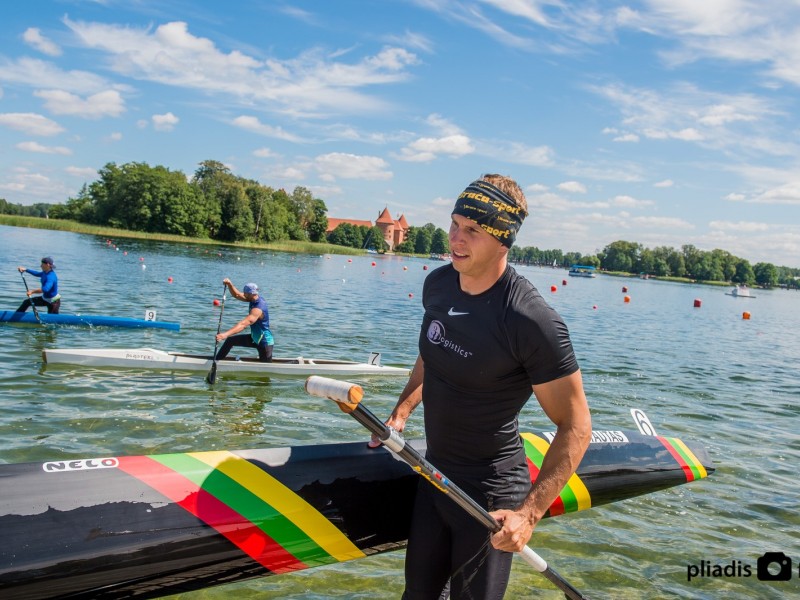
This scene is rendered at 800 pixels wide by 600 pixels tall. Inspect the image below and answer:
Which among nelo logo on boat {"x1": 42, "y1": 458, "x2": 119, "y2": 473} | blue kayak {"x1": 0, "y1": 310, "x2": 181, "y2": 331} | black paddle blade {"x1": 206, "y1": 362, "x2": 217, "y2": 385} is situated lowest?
black paddle blade {"x1": 206, "y1": 362, "x2": 217, "y2": 385}

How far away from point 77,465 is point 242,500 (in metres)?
0.94

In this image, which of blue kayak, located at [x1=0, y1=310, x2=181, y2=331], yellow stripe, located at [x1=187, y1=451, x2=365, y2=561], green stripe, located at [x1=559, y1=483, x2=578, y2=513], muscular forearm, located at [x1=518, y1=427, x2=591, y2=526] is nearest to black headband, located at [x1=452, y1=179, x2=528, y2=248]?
muscular forearm, located at [x1=518, y1=427, x2=591, y2=526]

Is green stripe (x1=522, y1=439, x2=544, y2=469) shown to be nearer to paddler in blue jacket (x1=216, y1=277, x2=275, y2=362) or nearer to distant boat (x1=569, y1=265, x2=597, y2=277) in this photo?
paddler in blue jacket (x1=216, y1=277, x2=275, y2=362)

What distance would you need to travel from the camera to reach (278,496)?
12.1ft

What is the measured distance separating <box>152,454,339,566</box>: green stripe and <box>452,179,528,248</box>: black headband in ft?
6.89

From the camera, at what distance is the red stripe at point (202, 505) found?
3.43m

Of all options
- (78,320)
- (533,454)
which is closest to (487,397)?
(533,454)

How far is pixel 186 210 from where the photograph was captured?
10081cm

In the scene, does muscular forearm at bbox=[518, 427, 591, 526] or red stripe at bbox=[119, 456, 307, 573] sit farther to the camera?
red stripe at bbox=[119, 456, 307, 573]

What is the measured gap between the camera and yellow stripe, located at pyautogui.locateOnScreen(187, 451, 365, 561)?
364 cm

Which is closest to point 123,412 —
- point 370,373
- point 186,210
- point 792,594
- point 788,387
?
point 370,373

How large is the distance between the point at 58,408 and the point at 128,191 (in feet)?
332

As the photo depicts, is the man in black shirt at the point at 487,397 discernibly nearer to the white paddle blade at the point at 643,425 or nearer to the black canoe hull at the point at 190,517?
the black canoe hull at the point at 190,517

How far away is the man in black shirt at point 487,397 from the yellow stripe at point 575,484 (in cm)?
173
